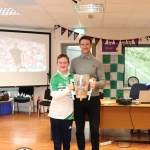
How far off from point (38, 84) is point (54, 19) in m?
2.01

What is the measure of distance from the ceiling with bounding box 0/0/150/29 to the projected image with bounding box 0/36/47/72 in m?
0.47

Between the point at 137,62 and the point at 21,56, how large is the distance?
10.9 ft

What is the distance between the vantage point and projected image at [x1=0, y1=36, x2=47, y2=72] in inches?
239

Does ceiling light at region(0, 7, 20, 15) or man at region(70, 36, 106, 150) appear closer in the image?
man at region(70, 36, 106, 150)

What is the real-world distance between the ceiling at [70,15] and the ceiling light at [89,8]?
3.4 inches

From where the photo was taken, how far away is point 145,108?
3629 millimetres

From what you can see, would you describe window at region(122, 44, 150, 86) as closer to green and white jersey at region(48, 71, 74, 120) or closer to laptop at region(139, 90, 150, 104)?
laptop at region(139, 90, 150, 104)

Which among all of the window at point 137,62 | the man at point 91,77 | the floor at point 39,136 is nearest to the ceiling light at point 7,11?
the floor at point 39,136

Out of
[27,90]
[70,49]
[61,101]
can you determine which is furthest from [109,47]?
[61,101]

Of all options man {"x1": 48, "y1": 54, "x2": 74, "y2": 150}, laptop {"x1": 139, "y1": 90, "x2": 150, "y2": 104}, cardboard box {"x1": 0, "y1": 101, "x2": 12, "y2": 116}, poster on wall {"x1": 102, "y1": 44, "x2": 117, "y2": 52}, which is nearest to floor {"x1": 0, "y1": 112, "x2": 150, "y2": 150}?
laptop {"x1": 139, "y1": 90, "x2": 150, "y2": 104}

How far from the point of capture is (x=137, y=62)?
6.47 m

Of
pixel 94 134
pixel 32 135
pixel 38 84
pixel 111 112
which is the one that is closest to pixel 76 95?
pixel 94 134

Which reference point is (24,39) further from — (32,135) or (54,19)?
(32,135)

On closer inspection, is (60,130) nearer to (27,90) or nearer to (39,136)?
(39,136)
